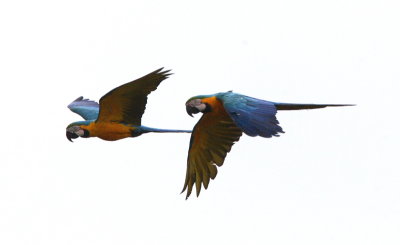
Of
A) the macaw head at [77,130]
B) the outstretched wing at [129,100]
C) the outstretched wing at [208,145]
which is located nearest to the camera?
the outstretched wing at [129,100]

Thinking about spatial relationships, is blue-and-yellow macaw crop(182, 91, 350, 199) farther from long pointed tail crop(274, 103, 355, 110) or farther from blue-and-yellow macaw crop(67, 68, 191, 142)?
blue-and-yellow macaw crop(67, 68, 191, 142)

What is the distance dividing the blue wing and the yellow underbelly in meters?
1.55

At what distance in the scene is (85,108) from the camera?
1473 centimetres

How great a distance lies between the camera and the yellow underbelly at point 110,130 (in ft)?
41.4

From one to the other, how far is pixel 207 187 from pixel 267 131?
91.9 inches

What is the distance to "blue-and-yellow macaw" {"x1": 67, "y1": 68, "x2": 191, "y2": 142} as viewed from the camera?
40.4 feet

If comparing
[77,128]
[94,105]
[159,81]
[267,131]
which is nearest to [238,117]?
[267,131]

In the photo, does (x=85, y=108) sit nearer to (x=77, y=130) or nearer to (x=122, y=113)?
(x=77, y=130)

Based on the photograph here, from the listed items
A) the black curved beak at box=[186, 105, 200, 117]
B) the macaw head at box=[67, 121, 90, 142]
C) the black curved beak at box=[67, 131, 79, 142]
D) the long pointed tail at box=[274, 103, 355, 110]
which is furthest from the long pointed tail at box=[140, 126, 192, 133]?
the long pointed tail at box=[274, 103, 355, 110]

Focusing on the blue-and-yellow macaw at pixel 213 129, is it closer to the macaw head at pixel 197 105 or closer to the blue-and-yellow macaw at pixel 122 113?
the macaw head at pixel 197 105

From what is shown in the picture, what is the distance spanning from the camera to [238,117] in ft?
35.9

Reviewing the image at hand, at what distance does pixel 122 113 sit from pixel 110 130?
0.82 feet

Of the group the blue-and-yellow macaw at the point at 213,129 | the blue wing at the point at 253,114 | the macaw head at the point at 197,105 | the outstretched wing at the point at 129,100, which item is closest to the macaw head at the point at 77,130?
the outstretched wing at the point at 129,100

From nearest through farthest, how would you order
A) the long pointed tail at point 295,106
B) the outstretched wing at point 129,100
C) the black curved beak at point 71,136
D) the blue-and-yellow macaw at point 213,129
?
the blue-and-yellow macaw at point 213,129, the long pointed tail at point 295,106, the outstretched wing at point 129,100, the black curved beak at point 71,136
